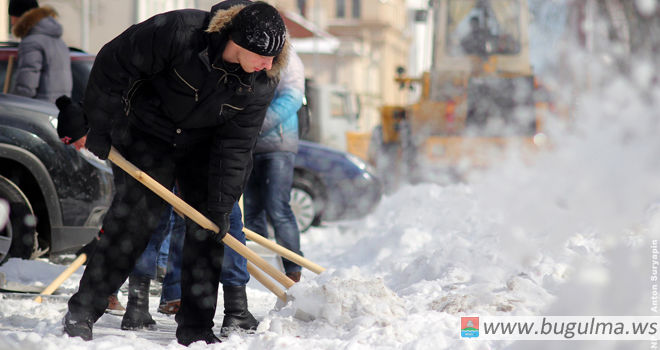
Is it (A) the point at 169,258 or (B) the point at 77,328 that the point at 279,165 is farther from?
(B) the point at 77,328

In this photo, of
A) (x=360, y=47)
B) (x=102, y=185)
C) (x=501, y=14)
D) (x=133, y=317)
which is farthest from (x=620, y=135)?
(x=360, y=47)

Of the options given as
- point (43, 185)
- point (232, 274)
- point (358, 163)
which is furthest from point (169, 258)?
point (358, 163)

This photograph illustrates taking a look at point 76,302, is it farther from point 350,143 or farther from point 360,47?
point 360,47

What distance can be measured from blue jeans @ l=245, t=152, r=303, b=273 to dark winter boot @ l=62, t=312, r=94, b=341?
6.44 ft

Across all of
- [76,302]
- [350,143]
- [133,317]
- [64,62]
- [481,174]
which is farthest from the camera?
[350,143]

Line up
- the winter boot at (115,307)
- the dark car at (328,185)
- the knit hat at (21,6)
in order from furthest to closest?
the dark car at (328,185), the knit hat at (21,6), the winter boot at (115,307)

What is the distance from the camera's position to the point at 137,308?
4156 mm

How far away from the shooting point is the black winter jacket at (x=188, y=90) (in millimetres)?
3305

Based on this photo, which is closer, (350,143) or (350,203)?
(350,203)

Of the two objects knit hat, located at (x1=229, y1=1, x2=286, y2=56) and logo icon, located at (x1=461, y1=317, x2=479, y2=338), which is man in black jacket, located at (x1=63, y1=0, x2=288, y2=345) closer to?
knit hat, located at (x1=229, y1=1, x2=286, y2=56)

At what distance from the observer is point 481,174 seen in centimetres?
1189

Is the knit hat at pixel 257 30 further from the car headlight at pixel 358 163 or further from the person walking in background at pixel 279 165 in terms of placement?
the car headlight at pixel 358 163

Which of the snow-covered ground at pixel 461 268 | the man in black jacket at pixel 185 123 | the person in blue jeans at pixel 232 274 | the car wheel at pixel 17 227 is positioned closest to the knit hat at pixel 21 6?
the car wheel at pixel 17 227

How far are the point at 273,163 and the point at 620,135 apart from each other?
6.81m
